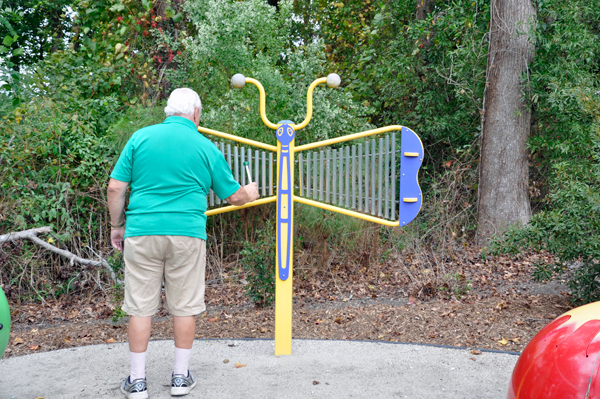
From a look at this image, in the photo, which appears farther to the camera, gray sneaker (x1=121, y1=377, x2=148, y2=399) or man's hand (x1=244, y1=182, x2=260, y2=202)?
man's hand (x1=244, y1=182, x2=260, y2=202)

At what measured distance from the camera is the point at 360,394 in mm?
3498

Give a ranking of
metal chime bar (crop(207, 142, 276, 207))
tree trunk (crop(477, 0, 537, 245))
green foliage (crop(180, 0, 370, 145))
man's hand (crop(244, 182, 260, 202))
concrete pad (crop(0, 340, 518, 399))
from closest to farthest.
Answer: concrete pad (crop(0, 340, 518, 399)) → man's hand (crop(244, 182, 260, 202)) → metal chime bar (crop(207, 142, 276, 207)) → green foliage (crop(180, 0, 370, 145)) → tree trunk (crop(477, 0, 537, 245))

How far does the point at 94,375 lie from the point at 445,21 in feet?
24.8

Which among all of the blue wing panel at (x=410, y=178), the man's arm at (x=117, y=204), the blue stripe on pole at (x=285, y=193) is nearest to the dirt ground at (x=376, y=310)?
the blue stripe on pole at (x=285, y=193)

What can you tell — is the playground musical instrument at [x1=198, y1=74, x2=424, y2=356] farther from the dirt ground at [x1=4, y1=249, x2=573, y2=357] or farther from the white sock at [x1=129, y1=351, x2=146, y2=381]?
the white sock at [x1=129, y1=351, x2=146, y2=381]

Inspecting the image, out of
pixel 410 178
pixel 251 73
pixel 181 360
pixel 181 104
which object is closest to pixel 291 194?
pixel 410 178

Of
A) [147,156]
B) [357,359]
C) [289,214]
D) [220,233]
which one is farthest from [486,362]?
[220,233]

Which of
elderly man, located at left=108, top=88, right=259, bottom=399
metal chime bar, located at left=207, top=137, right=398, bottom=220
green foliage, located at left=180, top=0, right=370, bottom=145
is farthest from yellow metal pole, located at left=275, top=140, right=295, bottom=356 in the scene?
green foliage, located at left=180, top=0, right=370, bottom=145

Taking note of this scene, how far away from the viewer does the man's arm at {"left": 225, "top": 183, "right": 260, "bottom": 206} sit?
370 cm

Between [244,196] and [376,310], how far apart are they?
2543 mm

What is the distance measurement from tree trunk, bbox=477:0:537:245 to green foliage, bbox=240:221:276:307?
12.5 feet

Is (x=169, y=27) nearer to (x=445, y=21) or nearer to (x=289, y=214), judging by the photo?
(x=445, y=21)

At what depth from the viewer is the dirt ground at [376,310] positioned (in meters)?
4.96

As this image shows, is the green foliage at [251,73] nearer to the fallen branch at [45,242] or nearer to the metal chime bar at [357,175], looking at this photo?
the fallen branch at [45,242]
